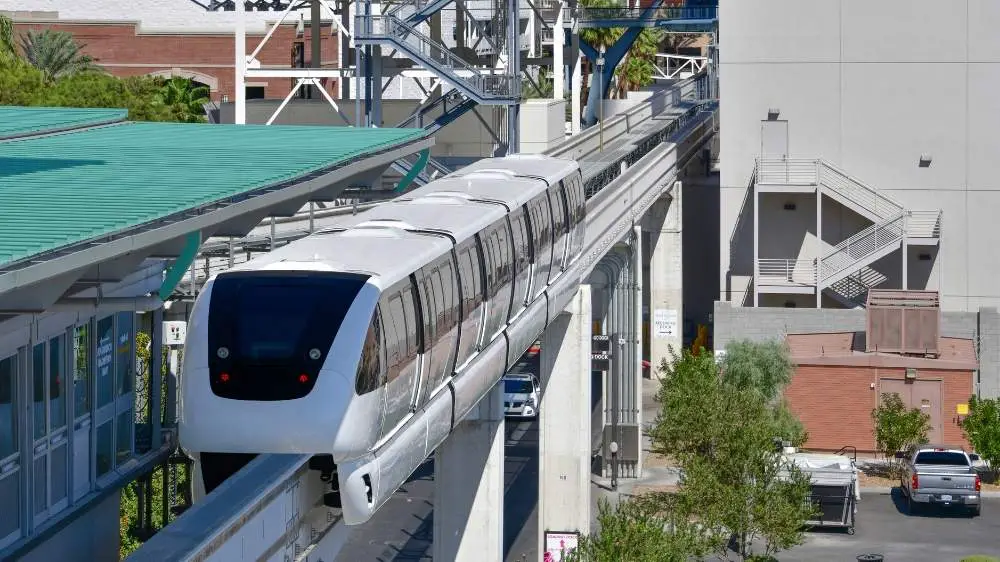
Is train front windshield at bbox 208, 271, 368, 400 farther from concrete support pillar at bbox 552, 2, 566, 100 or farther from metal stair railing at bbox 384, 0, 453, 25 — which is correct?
concrete support pillar at bbox 552, 2, 566, 100

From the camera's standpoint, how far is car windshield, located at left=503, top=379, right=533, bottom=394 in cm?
4766

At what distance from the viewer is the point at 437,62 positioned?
4847 centimetres

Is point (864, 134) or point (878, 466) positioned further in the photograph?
point (864, 134)

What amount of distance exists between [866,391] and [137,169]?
2743 centimetres

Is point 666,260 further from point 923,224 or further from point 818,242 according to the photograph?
point 923,224

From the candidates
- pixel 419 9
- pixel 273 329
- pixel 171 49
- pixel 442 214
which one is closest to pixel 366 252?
pixel 273 329

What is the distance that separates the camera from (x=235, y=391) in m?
15.8

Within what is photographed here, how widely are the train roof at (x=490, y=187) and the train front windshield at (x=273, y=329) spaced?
822 cm

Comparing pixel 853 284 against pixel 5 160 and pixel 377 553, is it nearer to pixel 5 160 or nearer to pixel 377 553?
pixel 377 553

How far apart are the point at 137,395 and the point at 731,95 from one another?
3248 cm

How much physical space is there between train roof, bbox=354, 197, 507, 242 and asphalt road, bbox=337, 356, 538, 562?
1139 cm

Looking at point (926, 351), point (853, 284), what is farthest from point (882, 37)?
point (926, 351)

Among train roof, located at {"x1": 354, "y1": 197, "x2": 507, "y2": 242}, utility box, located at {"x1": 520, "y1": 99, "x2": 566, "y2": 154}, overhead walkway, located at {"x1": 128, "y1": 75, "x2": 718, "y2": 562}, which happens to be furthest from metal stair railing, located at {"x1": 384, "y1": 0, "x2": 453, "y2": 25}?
train roof, located at {"x1": 354, "y1": 197, "x2": 507, "y2": 242}

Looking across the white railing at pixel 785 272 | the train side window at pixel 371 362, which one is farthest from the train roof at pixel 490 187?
the white railing at pixel 785 272
